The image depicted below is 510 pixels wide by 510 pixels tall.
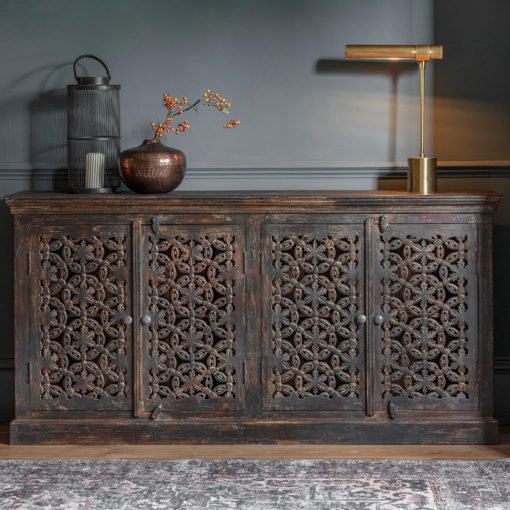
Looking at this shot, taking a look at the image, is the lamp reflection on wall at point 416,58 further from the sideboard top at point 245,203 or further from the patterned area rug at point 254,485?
the patterned area rug at point 254,485

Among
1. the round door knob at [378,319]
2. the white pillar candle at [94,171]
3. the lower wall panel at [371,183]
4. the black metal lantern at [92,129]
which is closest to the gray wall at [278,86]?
the lower wall panel at [371,183]

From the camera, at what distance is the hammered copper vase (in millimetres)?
3703

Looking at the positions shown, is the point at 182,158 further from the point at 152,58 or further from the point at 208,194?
the point at 152,58

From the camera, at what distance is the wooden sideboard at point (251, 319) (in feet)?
12.1

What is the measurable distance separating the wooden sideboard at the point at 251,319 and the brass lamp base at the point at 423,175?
126 mm

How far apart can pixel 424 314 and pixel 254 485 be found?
0.88 metres

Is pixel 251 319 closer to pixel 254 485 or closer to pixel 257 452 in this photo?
pixel 257 452

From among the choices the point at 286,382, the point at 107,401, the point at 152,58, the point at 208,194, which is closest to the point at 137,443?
the point at 107,401

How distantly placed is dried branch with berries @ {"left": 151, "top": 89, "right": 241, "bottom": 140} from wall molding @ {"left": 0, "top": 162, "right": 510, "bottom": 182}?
182mm

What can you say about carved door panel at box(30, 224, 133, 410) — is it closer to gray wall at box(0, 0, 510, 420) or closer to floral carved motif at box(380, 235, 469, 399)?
gray wall at box(0, 0, 510, 420)

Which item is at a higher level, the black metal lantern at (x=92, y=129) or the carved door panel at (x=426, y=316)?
the black metal lantern at (x=92, y=129)

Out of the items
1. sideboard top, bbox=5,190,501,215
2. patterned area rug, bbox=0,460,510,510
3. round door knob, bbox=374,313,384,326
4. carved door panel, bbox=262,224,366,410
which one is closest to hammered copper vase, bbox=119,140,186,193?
sideboard top, bbox=5,190,501,215

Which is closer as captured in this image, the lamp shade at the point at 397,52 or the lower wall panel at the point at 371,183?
the lamp shade at the point at 397,52

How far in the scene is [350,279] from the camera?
3689 millimetres
